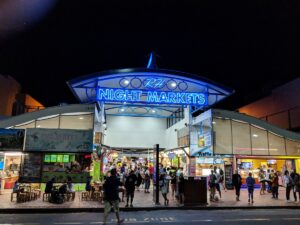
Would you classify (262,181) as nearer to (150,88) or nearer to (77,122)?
(150,88)

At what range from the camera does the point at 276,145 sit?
21922mm

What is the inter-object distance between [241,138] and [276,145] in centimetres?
293

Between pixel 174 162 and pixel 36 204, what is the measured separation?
56.2ft

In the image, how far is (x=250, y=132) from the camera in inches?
856

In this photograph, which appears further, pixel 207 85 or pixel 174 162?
pixel 174 162

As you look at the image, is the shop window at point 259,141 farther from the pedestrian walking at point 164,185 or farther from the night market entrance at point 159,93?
the pedestrian walking at point 164,185

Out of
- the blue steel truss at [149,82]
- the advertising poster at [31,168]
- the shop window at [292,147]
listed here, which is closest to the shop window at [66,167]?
the advertising poster at [31,168]

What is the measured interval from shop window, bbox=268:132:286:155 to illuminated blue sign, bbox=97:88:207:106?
610cm

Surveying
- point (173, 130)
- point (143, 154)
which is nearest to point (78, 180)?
point (173, 130)

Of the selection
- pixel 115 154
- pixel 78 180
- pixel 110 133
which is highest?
pixel 110 133

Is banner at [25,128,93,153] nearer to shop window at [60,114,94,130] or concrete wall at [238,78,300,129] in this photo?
shop window at [60,114,94,130]

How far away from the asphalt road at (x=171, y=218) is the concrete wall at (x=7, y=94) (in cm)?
1882

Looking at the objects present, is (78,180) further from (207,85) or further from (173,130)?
(173,130)

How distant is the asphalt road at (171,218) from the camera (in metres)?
10.2
